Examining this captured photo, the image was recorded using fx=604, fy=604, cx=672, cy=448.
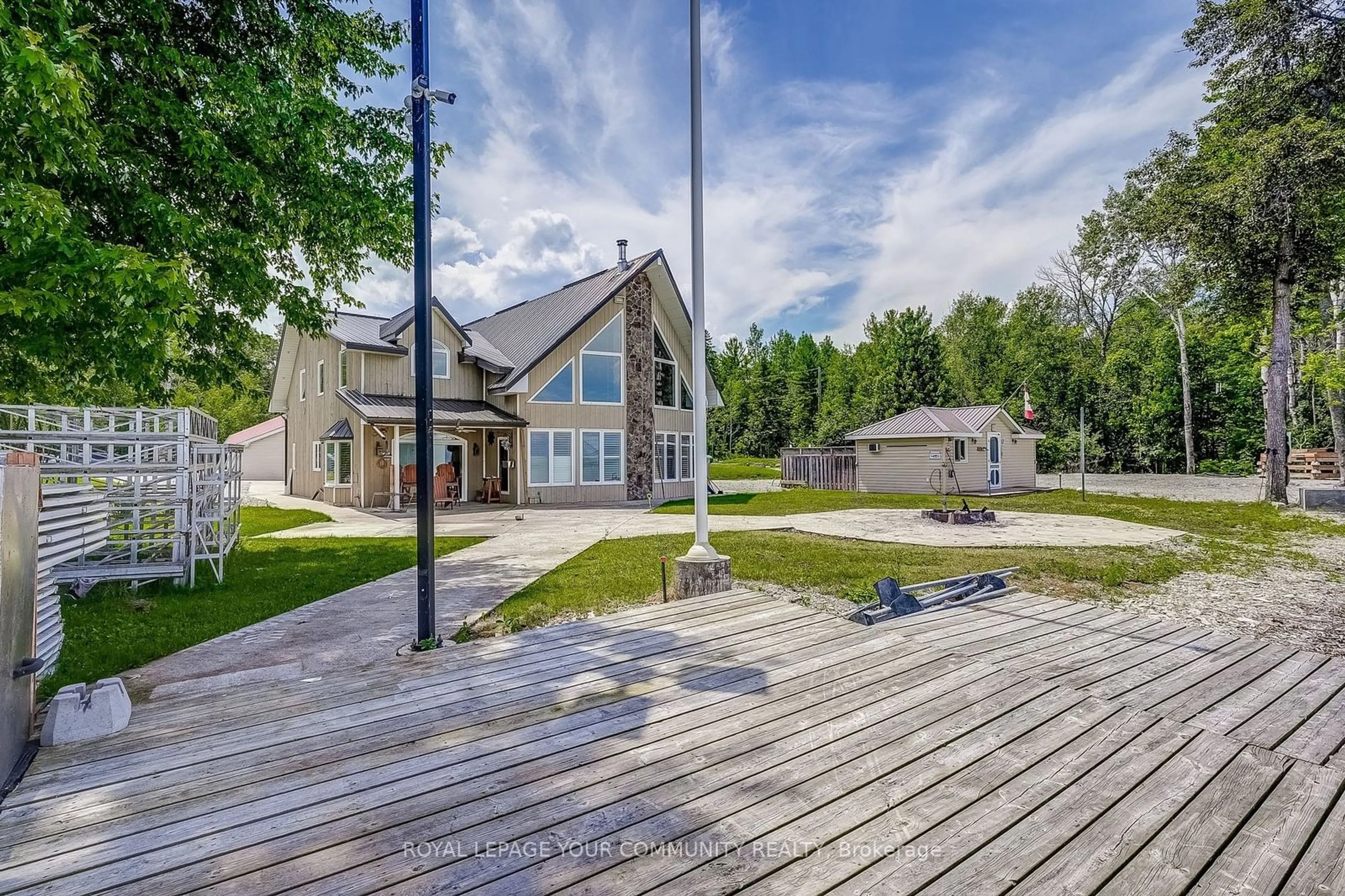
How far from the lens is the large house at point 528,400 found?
16.9m

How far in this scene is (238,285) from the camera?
22.9ft

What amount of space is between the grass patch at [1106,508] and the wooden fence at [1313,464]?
11.6 meters

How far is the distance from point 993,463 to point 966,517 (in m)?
10.7

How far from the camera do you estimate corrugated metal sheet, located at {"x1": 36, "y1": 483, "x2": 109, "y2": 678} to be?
3.35 m

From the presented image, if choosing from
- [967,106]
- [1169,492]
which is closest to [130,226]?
[967,106]

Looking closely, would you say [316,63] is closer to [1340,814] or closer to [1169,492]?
[1340,814]

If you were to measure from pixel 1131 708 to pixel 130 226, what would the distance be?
958 cm

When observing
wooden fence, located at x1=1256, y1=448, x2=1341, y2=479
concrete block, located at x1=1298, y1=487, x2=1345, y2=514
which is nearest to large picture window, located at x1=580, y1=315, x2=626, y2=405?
concrete block, located at x1=1298, y1=487, x2=1345, y2=514

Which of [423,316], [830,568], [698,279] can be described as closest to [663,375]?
[830,568]

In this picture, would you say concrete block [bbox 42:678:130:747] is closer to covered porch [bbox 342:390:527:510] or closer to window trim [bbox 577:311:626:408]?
covered porch [bbox 342:390:527:510]

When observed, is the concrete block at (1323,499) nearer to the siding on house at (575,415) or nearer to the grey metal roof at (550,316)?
the siding on house at (575,415)

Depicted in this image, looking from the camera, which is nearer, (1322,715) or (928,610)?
(1322,715)

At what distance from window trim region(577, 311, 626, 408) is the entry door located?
1301 cm

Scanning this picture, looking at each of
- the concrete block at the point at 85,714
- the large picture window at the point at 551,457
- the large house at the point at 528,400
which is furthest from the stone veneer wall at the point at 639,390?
the concrete block at the point at 85,714
